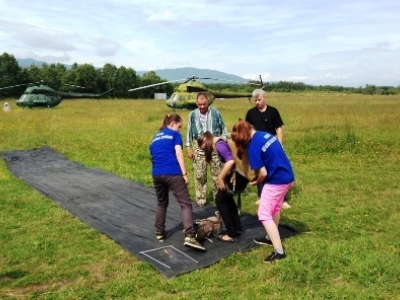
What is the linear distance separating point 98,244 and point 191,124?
264 centimetres

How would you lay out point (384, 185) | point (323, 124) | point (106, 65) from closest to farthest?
point (384, 185), point (323, 124), point (106, 65)

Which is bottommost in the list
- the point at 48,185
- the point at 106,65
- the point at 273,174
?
the point at 48,185

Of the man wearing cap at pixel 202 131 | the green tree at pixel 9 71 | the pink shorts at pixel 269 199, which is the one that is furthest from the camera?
the green tree at pixel 9 71

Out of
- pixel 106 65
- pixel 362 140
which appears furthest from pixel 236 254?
pixel 106 65

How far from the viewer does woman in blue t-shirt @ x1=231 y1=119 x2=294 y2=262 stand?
4621 mm

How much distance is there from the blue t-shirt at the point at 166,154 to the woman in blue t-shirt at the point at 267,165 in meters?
0.91

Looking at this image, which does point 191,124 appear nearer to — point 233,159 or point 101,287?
point 233,159

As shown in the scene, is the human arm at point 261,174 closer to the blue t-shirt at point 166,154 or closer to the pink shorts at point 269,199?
the pink shorts at point 269,199

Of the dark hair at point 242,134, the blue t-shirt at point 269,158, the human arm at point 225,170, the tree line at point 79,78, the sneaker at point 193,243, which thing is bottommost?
the sneaker at point 193,243

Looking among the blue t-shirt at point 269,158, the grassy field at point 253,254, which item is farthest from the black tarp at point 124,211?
the blue t-shirt at point 269,158

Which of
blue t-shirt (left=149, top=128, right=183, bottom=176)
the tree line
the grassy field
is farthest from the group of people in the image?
the tree line

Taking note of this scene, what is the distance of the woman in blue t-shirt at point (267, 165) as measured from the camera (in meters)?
4.62

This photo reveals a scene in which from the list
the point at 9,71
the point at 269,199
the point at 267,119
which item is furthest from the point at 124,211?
the point at 9,71

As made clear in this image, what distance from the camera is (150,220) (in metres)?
6.46
